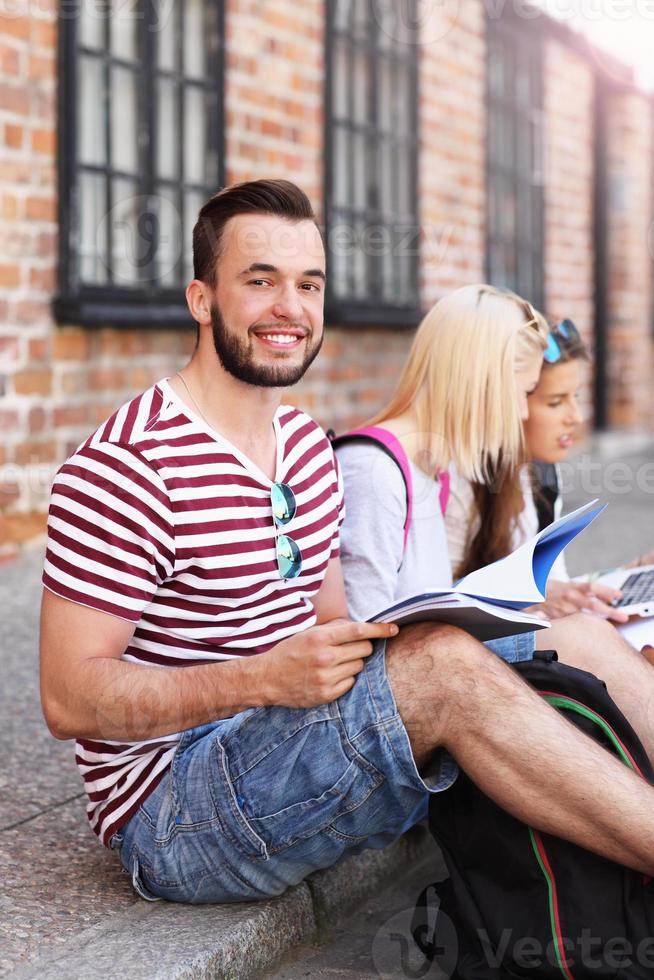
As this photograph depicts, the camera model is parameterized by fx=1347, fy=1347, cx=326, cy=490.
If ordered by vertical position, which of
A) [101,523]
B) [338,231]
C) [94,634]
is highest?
[338,231]

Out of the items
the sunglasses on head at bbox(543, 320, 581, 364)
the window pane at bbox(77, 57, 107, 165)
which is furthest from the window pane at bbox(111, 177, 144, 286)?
the sunglasses on head at bbox(543, 320, 581, 364)

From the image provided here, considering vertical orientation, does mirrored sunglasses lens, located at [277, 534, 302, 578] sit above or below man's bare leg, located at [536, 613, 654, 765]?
above

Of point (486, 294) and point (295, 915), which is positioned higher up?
point (486, 294)

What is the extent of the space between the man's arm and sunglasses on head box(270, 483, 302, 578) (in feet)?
0.91

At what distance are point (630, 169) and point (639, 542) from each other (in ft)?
21.9

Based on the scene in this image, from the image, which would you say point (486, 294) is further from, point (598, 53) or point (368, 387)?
point (598, 53)

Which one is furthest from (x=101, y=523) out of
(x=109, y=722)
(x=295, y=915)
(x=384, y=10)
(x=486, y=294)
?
(x=384, y=10)

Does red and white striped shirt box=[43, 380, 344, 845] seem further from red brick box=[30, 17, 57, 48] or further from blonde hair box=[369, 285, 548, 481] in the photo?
red brick box=[30, 17, 57, 48]

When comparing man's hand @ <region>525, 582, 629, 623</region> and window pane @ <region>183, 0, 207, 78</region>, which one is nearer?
man's hand @ <region>525, 582, 629, 623</region>

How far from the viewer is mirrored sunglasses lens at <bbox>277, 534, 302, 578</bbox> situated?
2.52 m

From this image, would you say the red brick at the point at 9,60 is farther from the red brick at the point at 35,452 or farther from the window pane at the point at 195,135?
the red brick at the point at 35,452

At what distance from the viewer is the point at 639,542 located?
22.5 ft

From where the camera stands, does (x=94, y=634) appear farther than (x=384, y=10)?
No

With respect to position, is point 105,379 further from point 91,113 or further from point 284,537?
point 284,537
